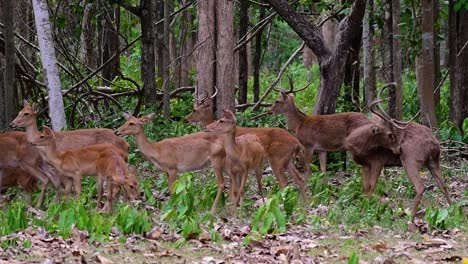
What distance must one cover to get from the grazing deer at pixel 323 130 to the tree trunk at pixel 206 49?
2.87 meters

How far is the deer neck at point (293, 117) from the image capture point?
1491 centimetres

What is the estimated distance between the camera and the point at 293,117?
15016 mm

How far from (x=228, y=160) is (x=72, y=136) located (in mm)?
2533

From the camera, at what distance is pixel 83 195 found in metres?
11.7

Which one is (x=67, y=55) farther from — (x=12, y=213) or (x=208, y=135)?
(x=12, y=213)

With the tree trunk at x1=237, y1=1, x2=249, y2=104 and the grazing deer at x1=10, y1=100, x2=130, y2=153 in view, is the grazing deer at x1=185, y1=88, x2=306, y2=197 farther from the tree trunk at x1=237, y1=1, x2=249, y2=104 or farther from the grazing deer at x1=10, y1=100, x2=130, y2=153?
the tree trunk at x1=237, y1=1, x2=249, y2=104

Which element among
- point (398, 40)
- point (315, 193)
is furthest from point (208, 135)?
point (398, 40)

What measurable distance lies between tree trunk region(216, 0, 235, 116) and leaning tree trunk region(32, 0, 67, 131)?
371cm

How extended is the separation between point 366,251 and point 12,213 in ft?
11.4

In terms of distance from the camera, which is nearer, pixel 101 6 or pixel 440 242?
pixel 440 242

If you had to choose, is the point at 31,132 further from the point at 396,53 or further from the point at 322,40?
the point at 396,53

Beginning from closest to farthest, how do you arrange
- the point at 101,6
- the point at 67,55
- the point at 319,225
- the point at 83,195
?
the point at 319,225, the point at 83,195, the point at 67,55, the point at 101,6

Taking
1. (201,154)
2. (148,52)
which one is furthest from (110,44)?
(201,154)

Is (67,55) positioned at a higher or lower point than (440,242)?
higher
